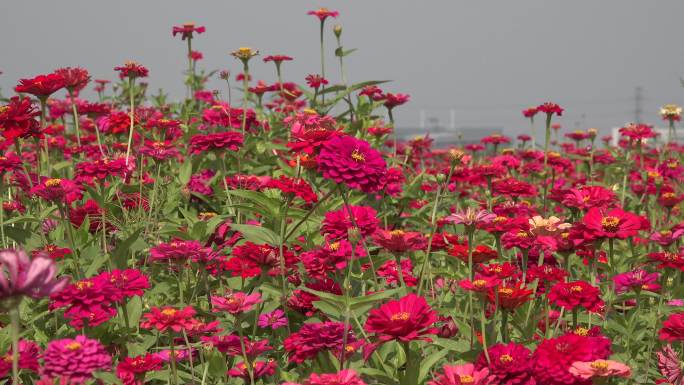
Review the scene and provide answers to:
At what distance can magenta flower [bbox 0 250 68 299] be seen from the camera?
1.07 meters

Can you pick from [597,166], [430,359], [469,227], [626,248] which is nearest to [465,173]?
[626,248]

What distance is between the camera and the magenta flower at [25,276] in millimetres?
1066

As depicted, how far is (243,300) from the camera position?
5.97ft

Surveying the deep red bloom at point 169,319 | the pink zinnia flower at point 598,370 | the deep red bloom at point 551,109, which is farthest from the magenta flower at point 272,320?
the deep red bloom at point 551,109

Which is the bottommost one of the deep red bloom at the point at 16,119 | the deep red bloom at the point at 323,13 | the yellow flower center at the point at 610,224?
the yellow flower center at the point at 610,224

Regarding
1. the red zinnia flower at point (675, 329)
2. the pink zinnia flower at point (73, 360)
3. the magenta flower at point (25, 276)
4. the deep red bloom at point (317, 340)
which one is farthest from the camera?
the red zinnia flower at point (675, 329)

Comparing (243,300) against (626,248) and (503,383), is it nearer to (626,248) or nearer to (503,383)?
(503,383)

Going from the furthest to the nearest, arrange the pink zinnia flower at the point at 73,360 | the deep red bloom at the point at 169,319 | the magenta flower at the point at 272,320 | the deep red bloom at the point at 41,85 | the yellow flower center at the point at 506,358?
1. the deep red bloom at the point at 41,85
2. the magenta flower at the point at 272,320
3. the deep red bloom at the point at 169,319
4. the yellow flower center at the point at 506,358
5. the pink zinnia flower at the point at 73,360

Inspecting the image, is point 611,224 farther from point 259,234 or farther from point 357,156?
point 259,234

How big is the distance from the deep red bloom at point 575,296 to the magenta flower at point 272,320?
83cm

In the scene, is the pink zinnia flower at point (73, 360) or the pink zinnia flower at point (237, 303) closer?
the pink zinnia flower at point (73, 360)

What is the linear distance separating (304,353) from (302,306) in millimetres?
366

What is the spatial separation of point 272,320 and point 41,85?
4.33 ft

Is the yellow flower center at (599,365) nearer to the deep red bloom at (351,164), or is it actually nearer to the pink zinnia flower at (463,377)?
the pink zinnia flower at (463,377)
